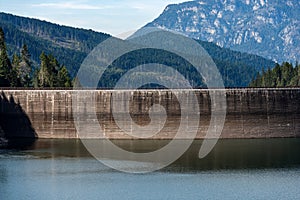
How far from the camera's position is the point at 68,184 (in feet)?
166

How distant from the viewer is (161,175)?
177ft

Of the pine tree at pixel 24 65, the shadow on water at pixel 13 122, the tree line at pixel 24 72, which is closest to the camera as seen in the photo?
the shadow on water at pixel 13 122

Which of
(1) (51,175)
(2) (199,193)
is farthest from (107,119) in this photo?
(2) (199,193)

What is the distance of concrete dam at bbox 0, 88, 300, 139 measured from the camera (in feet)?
245

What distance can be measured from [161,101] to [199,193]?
92.5 ft

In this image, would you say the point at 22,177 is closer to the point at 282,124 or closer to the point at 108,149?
the point at 108,149

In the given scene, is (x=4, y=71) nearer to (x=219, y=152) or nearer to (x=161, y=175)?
(x=219, y=152)

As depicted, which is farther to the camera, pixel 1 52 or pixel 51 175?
pixel 1 52

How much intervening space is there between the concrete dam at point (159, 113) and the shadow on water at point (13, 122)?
99 mm

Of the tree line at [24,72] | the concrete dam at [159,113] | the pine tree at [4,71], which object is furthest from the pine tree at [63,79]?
the concrete dam at [159,113]

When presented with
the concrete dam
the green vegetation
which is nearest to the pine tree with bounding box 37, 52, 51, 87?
the concrete dam

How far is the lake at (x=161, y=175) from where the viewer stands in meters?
47.6

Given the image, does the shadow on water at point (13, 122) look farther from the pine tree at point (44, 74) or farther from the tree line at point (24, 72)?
the pine tree at point (44, 74)

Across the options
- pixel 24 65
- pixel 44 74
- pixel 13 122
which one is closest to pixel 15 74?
pixel 44 74
